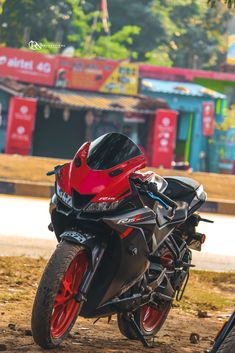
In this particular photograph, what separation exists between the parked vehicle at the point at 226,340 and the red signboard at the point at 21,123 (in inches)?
1448

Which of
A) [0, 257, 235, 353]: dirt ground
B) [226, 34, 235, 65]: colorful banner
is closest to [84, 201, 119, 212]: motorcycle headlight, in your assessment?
[0, 257, 235, 353]: dirt ground

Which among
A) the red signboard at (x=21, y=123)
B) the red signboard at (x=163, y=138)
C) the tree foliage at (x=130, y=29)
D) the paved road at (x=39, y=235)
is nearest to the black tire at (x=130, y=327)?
the paved road at (x=39, y=235)

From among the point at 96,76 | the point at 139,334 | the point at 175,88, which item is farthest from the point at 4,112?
the point at 139,334

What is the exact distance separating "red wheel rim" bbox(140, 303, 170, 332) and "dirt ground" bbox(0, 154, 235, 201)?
1657 cm

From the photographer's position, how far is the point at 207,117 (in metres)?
47.8

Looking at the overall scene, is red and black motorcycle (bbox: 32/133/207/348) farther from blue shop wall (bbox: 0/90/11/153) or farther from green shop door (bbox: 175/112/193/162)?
green shop door (bbox: 175/112/193/162)

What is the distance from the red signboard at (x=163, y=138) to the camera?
43.6m

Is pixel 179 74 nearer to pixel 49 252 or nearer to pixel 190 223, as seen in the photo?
pixel 49 252

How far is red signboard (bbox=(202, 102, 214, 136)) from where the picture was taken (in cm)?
4766

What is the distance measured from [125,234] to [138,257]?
0.75 ft

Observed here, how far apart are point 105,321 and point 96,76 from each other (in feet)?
127

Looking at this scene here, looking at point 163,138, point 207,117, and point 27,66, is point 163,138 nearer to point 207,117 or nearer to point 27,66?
point 207,117

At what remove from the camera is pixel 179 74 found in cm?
4750

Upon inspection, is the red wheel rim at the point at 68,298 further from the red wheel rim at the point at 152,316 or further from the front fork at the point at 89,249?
the red wheel rim at the point at 152,316
